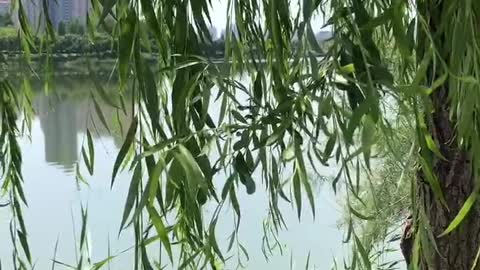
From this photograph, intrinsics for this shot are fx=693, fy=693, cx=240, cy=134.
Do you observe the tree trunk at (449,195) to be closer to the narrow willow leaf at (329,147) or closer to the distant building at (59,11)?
the narrow willow leaf at (329,147)

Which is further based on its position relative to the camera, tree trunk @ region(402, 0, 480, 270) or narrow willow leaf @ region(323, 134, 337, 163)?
tree trunk @ region(402, 0, 480, 270)

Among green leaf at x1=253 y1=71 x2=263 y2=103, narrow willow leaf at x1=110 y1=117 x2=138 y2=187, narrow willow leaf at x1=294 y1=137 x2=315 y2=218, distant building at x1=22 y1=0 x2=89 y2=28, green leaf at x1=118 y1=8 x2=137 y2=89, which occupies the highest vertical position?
distant building at x1=22 y1=0 x2=89 y2=28

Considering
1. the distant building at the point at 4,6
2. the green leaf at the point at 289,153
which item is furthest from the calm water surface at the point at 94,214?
the green leaf at the point at 289,153

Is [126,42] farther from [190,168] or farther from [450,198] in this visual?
[450,198]

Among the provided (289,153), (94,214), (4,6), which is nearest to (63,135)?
(94,214)

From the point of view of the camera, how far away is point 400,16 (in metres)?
0.47

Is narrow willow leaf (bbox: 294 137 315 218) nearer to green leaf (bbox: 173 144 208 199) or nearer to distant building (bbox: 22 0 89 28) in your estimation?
green leaf (bbox: 173 144 208 199)

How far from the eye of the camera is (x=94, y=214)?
7.18 ft

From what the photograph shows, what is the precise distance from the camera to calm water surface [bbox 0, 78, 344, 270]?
1.99m

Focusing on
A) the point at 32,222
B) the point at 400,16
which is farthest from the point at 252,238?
the point at 400,16

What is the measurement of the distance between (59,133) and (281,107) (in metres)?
2.50

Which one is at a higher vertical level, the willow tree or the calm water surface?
the willow tree

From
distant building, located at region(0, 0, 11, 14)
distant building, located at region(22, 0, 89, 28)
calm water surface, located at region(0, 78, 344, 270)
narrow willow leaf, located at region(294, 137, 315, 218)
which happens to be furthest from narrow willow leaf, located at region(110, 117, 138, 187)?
calm water surface, located at region(0, 78, 344, 270)

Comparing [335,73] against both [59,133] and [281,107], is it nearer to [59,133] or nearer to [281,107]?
[281,107]
